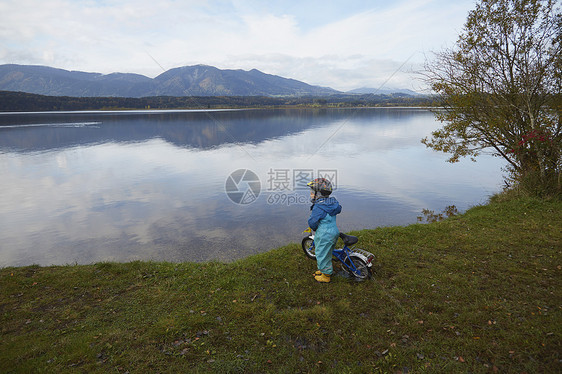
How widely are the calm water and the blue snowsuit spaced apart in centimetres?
457

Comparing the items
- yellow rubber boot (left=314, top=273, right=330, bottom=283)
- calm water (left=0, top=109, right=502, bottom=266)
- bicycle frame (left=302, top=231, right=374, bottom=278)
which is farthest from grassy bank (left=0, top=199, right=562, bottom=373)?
calm water (left=0, top=109, right=502, bottom=266)

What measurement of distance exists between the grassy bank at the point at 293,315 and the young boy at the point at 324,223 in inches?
22.8

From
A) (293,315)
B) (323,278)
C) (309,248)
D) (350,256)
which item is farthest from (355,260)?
(293,315)

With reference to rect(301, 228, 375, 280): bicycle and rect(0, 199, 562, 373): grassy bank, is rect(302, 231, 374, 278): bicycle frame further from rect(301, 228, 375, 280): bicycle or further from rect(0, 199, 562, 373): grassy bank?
rect(0, 199, 562, 373): grassy bank

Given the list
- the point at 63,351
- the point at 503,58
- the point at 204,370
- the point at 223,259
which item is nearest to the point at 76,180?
the point at 223,259

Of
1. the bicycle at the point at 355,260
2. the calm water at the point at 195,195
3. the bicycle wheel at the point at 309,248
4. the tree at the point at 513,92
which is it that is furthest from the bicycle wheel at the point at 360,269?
the tree at the point at 513,92

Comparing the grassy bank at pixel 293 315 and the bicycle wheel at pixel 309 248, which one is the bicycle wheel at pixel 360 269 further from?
the bicycle wheel at pixel 309 248

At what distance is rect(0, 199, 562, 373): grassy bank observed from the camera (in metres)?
5.12

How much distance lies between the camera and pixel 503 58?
16.3m

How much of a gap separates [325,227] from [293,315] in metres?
2.37

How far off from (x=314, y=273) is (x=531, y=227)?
942 cm

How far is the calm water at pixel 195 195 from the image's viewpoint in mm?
12711

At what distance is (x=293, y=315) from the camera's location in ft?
21.0

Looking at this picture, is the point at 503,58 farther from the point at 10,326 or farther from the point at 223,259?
the point at 10,326
